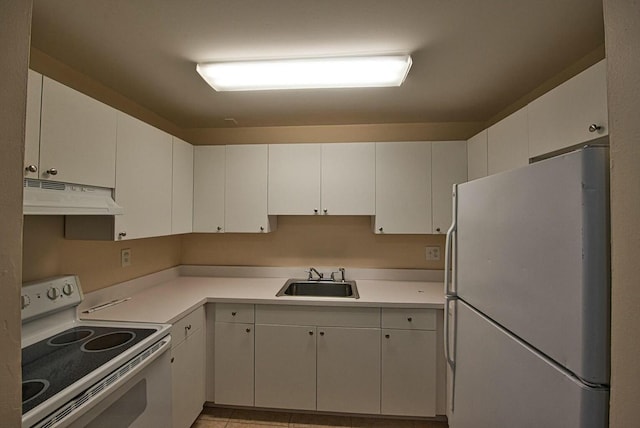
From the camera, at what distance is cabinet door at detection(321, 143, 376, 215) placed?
217cm

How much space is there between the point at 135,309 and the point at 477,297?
190cm

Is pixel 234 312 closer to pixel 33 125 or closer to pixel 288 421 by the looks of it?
pixel 288 421

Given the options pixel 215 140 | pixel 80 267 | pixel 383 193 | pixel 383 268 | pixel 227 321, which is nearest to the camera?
pixel 80 267

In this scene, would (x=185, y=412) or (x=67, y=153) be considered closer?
(x=67, y=153)

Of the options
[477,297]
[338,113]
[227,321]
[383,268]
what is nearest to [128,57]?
[338,113]

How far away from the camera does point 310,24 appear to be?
1.17 metres

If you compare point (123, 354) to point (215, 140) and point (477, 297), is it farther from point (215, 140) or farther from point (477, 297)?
point (215, 140)

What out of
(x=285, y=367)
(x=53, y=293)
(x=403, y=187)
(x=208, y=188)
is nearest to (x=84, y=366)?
(x=53, y=293)

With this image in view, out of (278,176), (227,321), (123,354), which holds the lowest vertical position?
(227,321)

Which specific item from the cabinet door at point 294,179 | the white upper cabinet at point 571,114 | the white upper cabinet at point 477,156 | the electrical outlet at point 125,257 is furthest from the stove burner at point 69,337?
the white upper cabinet at point 477,156

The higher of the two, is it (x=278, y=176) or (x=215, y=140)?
(x=215, y=140)

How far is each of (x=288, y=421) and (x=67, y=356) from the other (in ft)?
4.72

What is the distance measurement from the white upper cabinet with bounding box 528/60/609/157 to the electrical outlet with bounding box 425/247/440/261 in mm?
1198

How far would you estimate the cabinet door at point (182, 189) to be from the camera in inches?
78.8
